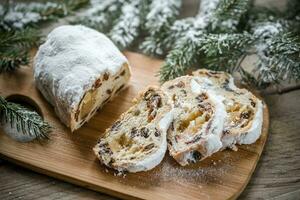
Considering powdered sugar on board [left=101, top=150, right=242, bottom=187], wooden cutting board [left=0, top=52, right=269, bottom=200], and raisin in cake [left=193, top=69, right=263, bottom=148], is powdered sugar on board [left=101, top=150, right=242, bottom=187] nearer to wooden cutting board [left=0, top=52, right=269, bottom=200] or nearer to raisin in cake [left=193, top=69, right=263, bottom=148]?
wooden cutting board [left=0, top=52, right=269, bottom=200]

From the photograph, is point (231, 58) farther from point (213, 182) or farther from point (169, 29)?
point (213, 182)

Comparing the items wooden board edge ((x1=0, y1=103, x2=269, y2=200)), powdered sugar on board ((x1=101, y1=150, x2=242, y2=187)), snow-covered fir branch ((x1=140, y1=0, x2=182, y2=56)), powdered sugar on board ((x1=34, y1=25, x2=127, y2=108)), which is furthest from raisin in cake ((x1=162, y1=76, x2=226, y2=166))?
snow-covered fir branch ((x1=140, y1=0, x2=182, y2=56))

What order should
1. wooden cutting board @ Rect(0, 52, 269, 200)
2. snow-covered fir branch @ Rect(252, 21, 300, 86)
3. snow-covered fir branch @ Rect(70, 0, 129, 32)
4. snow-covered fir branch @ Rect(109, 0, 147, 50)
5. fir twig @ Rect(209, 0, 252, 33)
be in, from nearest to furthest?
wooden cutting board @ Rect(0, 52, 269, 200) < snow-covered fir branch @ Rect(252, 21, 300, 86) < fir twig @ Rect(209, 0, 252, 33) < snow-covered fir branch @ Rect(109, 0, 147, 50) < snow-covered fir branch @ Rect(70, 0, 129, 32)

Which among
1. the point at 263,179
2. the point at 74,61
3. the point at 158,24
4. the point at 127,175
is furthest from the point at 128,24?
the point at 263,179

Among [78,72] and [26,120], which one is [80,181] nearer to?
[26,120]

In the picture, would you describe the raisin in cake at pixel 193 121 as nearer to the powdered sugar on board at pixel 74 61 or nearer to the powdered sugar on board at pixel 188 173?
the powdered sugar on board at pixel 188 173

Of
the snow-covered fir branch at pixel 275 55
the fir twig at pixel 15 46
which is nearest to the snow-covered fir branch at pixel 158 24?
the snow-covered fir branch at pixel 275 55

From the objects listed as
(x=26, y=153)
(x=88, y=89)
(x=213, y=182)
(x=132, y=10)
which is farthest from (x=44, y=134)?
(x=132, y=10)
